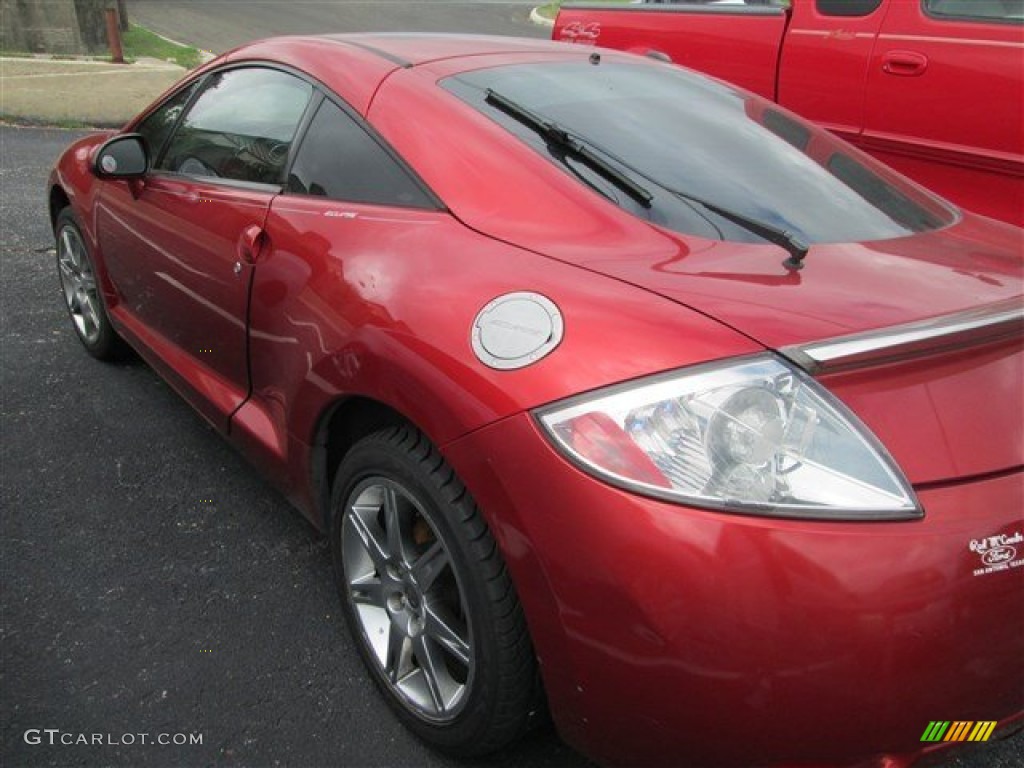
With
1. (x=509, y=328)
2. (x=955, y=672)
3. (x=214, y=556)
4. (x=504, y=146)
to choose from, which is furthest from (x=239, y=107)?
(x=955, y=672)

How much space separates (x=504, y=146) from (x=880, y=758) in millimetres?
1501

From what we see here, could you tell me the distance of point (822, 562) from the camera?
142 centimetres

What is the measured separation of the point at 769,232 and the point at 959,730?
1036 millimetres

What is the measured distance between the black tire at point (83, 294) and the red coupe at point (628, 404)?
1.56 metres

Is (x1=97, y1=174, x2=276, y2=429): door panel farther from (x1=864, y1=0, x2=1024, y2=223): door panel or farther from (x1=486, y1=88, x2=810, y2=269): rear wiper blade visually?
(x1=864, y1=0, x2=1024, y2=223): door panel

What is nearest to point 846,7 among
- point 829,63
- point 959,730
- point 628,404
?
point 829,63

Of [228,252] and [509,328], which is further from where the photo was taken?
[228,252]

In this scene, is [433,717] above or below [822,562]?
below

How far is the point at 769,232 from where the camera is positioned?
195 centimetres

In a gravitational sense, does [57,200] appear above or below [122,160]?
below

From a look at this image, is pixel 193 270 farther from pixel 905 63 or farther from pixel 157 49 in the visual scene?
pixel 157 49

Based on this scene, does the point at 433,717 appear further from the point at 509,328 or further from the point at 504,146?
the point at 504,146

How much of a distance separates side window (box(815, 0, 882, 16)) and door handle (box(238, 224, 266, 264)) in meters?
3.41

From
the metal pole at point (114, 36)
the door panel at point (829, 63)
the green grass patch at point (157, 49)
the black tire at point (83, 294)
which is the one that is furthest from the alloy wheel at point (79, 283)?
the green grass patch at point (157, 49)
